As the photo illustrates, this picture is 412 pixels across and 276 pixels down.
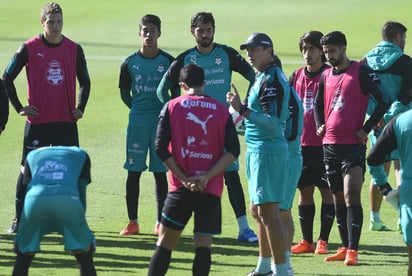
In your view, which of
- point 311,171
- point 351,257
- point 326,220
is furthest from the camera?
point 311,171

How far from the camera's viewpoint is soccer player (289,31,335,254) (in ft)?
39.1

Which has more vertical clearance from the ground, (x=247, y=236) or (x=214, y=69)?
(x=214, y=69)

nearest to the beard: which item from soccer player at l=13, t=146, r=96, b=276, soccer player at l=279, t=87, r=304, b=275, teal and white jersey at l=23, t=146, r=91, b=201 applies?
soccer player at l=279, t=87, r=304, b=275

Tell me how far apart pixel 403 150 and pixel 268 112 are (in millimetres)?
1505

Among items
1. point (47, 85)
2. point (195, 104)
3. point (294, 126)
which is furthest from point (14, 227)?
point (195, 104)

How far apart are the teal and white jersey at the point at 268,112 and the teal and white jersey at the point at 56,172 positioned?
5.16 ft

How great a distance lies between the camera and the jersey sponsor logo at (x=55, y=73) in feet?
40.1

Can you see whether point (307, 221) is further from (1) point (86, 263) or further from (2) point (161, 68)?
(1) point (86, 263)

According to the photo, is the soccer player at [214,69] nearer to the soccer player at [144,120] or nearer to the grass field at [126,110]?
the grass field at [126,110]

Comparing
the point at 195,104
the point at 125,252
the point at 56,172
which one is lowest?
the point at 125,252

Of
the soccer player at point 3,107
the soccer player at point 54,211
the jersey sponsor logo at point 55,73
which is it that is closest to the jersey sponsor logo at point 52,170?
the soccer player at point 54,211

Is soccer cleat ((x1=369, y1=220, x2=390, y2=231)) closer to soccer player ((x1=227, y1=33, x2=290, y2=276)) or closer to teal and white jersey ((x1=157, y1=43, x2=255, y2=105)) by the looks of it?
teal and white jersey ((x1=157, y1=43, x2=255, y2=105))

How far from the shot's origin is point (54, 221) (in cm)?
895

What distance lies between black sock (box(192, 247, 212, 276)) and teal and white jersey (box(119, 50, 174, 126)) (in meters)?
3.74
